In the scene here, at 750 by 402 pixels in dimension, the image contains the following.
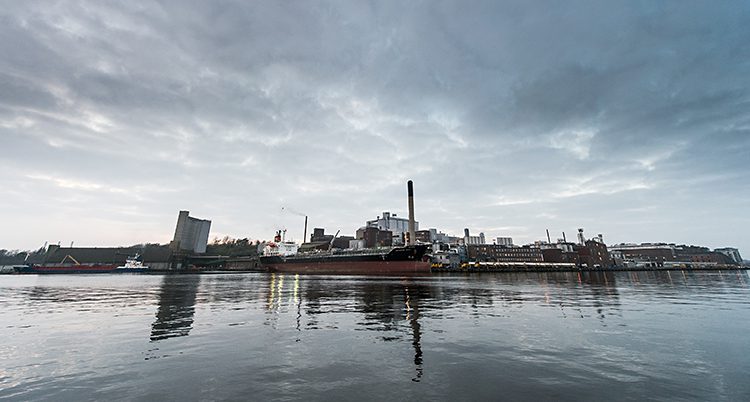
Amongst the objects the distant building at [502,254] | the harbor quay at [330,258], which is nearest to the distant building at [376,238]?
the harbor quay at [330,258]

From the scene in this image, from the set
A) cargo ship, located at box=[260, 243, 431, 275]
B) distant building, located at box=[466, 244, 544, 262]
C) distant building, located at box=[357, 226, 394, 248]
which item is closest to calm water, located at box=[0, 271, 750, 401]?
cargo ship, located at box=[260, 243, 431, 275]

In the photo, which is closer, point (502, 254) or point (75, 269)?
point (75, 269)

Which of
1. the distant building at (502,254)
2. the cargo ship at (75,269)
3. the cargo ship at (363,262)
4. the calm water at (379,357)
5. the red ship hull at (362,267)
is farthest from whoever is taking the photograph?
the distant building at (502,254)

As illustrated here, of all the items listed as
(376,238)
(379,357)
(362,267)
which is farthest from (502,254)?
(379,357)

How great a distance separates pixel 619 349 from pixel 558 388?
5102 millimetres

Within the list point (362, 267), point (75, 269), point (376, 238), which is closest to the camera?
point (362, 267)

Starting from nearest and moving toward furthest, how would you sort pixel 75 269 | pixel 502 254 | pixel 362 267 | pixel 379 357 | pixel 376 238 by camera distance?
1. pixel 379 357
2. pixel 362 267
3. pixel 75 269
4. pixel 376 238
5. pixel 502 254

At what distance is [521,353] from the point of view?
381 inches

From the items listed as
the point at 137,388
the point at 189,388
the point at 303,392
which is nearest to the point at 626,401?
the point at 303,392

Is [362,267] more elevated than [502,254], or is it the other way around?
[502,254]

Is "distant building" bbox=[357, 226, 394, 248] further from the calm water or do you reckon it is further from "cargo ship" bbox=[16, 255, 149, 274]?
the calm water

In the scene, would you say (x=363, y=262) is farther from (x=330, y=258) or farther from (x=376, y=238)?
(x=376, y=238)

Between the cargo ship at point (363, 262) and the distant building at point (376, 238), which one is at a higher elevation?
the distant building at point (376, 238)

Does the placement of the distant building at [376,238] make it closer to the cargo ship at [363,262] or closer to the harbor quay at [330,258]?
the harbor quay at [330,258]
